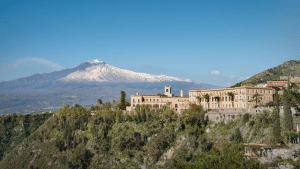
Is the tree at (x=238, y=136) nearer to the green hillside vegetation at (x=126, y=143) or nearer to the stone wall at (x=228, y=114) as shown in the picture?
the green hillside vegetation at (x=126, y=143)

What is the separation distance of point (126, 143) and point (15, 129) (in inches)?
3460

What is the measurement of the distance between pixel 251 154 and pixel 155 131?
3350 cm

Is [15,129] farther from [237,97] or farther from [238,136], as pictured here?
[238,136]

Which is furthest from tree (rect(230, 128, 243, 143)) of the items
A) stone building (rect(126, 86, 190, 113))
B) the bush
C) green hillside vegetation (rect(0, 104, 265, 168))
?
stone building (rect(126, 86, 190, 113))

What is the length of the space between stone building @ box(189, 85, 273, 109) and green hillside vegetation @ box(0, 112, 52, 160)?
3812 inches

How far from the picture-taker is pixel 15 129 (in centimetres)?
15175

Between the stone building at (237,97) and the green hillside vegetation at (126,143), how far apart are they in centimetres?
549

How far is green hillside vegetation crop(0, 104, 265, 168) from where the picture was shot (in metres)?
72.2

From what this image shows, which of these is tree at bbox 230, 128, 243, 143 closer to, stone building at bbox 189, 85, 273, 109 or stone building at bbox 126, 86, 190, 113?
stone building at bbox 189, 85, 273, 109

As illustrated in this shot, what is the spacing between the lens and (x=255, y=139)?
65625 mm

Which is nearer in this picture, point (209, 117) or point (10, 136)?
point (209, 117)

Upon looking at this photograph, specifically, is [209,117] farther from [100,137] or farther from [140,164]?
[100,137]

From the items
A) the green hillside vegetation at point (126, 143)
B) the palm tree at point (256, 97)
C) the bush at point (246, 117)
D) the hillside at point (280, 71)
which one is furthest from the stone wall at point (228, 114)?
the hillside at point (280, 71)

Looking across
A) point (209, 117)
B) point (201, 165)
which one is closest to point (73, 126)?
point (209, 117)
